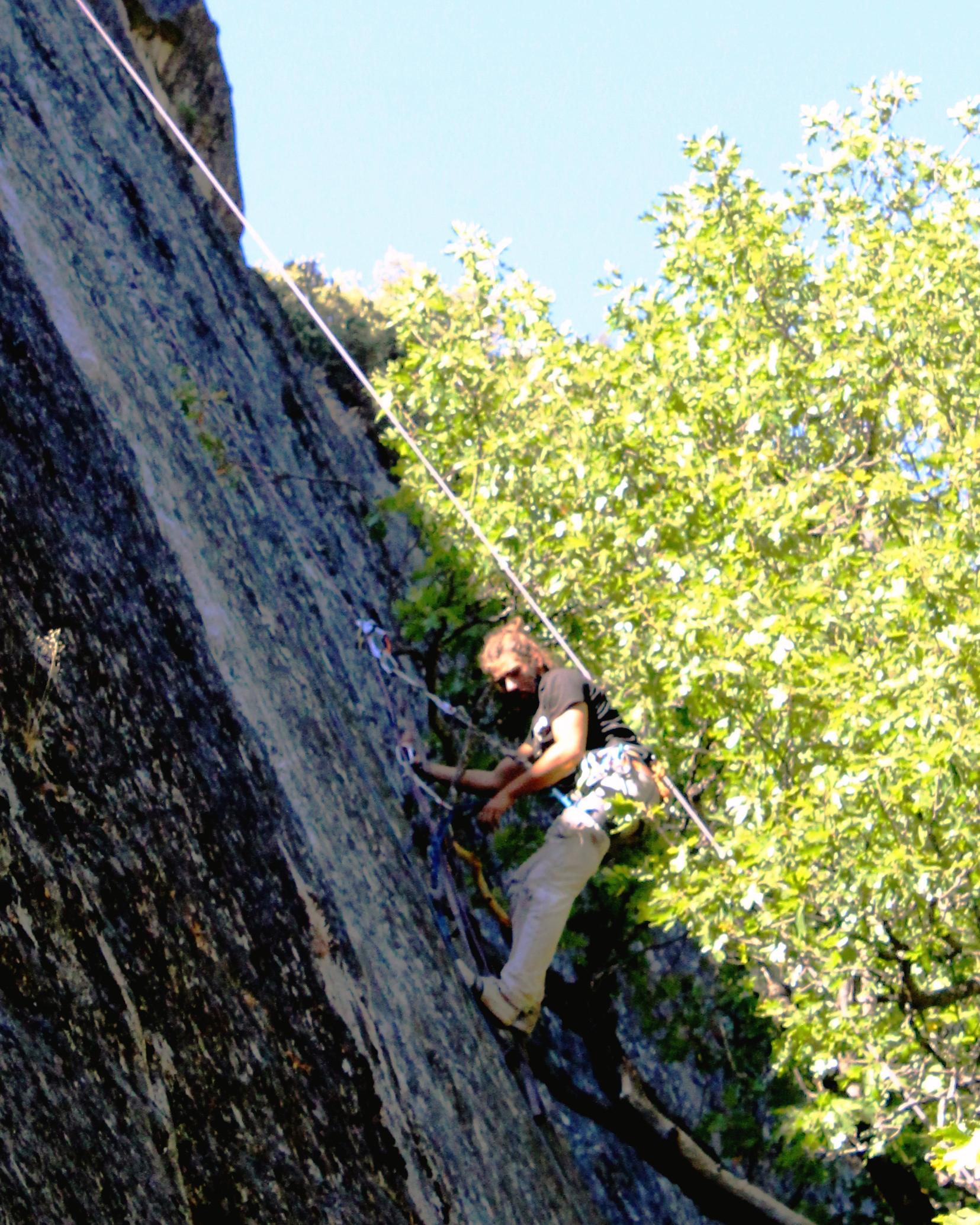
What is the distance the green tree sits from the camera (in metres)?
7.58

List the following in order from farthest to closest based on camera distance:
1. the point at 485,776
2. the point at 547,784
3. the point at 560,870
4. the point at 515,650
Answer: the point at 485,776, the point at 515,650, the point at 560,870, the point at 547,784

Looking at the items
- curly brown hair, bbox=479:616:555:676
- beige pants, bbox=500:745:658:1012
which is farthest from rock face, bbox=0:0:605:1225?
curly brown hair, bbox=479:616:555:676

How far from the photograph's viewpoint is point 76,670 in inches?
154

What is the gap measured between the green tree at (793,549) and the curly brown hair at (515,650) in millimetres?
1585

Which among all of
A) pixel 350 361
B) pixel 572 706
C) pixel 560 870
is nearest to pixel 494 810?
pixel 560 870

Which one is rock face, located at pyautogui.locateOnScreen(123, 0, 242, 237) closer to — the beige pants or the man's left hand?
the beige pants

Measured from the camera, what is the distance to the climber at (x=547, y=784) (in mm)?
6570

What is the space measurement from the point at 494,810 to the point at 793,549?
4680mm

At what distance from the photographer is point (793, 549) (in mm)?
10406

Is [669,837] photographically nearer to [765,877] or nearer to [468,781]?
[765,877]

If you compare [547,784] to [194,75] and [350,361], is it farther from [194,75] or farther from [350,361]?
[194,75]

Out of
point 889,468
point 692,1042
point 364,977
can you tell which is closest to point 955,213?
point 889,468

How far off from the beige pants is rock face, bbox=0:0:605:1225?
0.45 metres

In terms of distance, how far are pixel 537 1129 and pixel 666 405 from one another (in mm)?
6679
